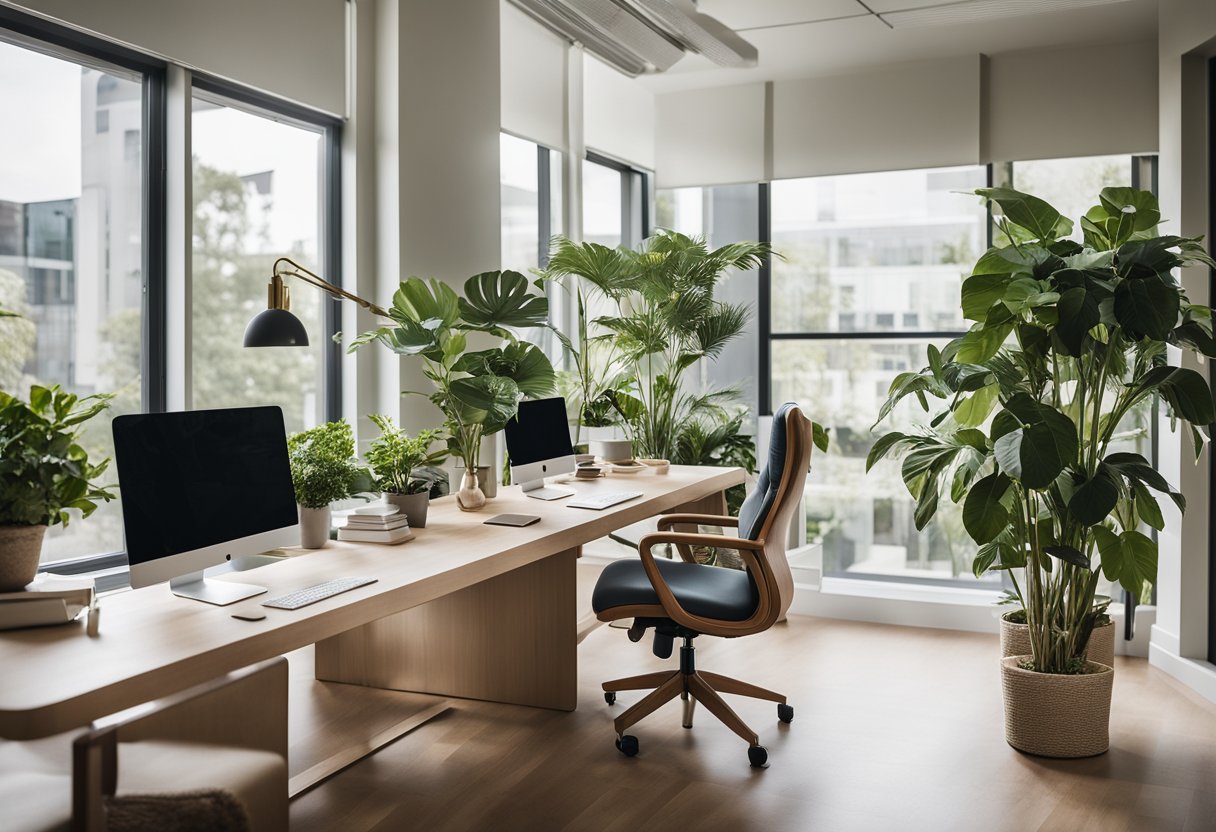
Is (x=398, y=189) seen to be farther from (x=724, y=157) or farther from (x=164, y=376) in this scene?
(x=724, y=157)

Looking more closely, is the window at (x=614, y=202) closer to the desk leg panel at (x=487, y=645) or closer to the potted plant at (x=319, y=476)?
the desk leg panel at (x=487, y=645)

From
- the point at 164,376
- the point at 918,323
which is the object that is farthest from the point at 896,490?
the point at 164,376

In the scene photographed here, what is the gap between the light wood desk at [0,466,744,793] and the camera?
6.42 feet

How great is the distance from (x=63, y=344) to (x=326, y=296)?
122 centimetres

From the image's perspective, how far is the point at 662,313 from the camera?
5383mm

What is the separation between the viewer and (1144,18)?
4996 mm

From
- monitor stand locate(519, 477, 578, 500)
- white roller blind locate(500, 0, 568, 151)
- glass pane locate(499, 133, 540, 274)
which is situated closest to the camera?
monitor stand locate(519, 477, 578, 500)

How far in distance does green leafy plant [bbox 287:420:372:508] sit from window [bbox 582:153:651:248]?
309 cm

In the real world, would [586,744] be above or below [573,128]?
below

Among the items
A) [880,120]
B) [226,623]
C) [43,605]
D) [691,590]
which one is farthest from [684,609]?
[880,120]

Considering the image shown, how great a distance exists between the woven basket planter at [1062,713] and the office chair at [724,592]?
2.89 ft

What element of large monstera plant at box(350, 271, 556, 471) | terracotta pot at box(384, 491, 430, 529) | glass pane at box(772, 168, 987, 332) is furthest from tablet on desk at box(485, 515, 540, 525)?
glass pane at box(772, 168, 987, 332)

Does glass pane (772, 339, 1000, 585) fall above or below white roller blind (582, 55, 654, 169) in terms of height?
below

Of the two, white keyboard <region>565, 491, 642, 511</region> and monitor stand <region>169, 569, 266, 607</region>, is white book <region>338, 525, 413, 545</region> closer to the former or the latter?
monitor stand <region>169, 569, 266, 607</region>
